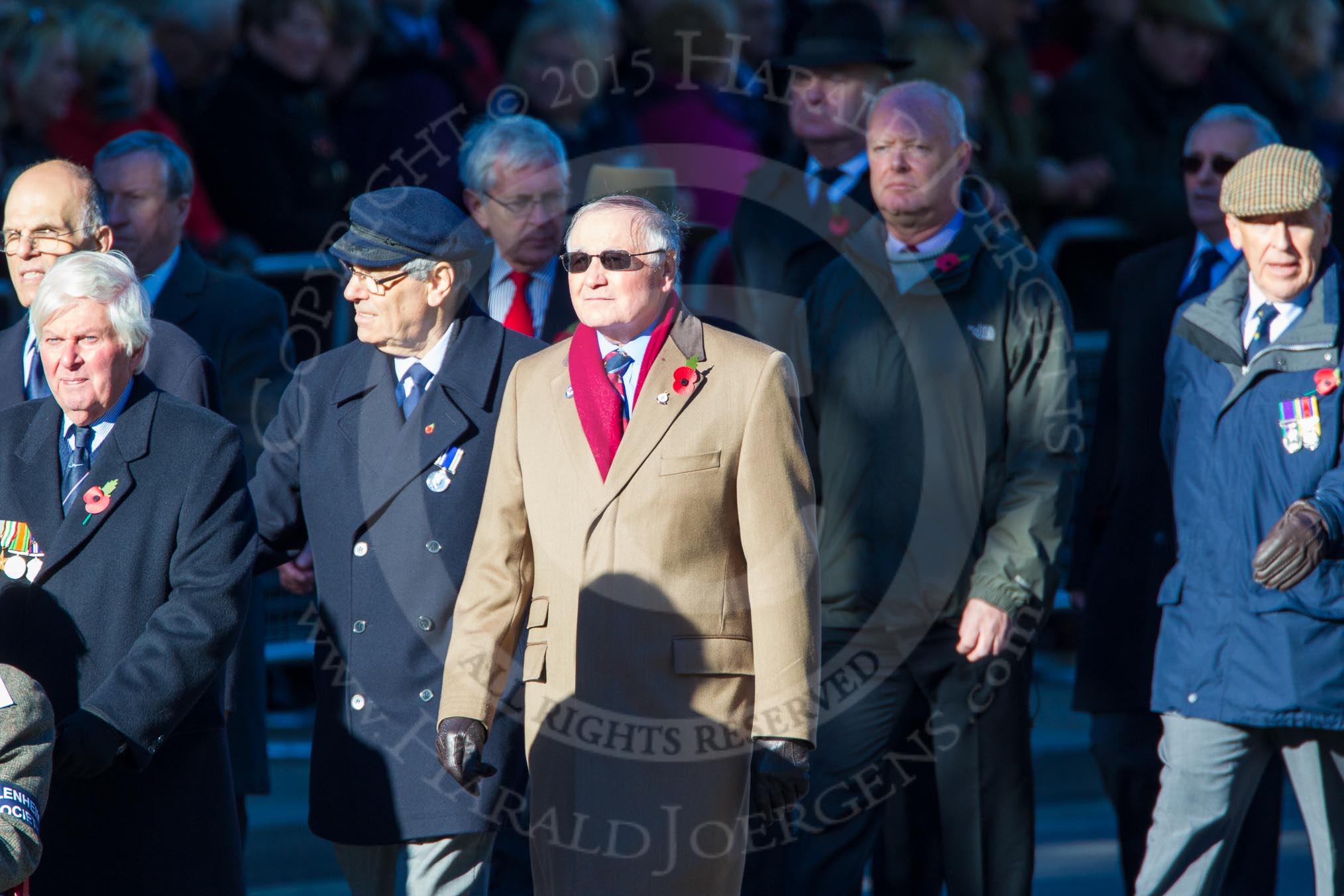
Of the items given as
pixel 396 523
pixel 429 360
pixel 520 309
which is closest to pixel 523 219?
pixel 520 309

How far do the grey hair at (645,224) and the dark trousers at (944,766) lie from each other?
1445 mm

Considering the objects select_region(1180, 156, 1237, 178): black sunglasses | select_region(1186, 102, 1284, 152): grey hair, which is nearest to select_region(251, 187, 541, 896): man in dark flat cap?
select_region(1180, 156, 1237, 178): black sunglasses

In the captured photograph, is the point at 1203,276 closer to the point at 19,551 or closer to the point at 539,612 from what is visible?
the point at 539,612

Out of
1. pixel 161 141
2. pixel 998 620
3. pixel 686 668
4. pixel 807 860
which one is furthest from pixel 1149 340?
pixel 161 141

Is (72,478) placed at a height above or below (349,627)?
above

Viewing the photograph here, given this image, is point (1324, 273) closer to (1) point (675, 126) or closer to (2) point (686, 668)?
(2) point (686, 668)

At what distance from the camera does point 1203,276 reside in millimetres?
5840

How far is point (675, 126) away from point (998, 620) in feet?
10.8

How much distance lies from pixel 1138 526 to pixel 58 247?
3134 millimetres

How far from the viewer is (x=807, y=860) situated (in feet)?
17.3

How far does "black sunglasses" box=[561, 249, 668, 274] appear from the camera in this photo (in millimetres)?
4188

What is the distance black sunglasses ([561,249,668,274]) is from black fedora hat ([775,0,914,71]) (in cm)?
238

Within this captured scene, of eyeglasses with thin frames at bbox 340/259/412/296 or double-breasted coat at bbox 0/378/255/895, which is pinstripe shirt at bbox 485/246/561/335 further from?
double-breasted coat at bbox 0/378/255/895

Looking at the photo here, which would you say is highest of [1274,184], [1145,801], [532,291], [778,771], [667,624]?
[1274,184]
